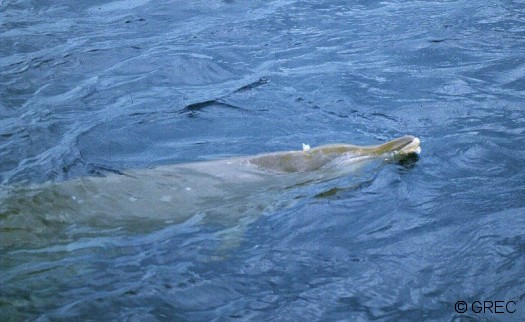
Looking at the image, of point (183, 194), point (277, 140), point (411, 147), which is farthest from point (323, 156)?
point (183, 194)

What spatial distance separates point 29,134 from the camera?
862 cm

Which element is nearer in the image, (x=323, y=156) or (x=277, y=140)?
(x=323, y=156)

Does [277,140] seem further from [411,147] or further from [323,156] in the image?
[411,147]

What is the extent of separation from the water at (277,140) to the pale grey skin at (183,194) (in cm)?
7

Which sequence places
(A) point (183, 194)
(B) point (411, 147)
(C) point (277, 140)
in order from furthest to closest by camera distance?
(C) point (277, 140)
(B) point (411, 147)
(A) point (183, 194)

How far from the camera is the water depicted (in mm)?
5652

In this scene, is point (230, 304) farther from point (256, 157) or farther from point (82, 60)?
point (82, 60)

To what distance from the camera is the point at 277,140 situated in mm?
8289

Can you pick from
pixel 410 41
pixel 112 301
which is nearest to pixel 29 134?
pixel 112 301

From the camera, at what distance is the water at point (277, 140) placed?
5652 millimetres

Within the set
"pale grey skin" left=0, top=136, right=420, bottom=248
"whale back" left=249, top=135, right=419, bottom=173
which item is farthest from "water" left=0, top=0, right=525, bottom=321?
Answer: "whale back" left=249, top=135, right=419, bottom=173

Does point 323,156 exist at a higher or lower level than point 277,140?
higher

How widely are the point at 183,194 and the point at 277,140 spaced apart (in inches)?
65.8

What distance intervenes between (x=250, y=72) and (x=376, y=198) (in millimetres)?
3882
